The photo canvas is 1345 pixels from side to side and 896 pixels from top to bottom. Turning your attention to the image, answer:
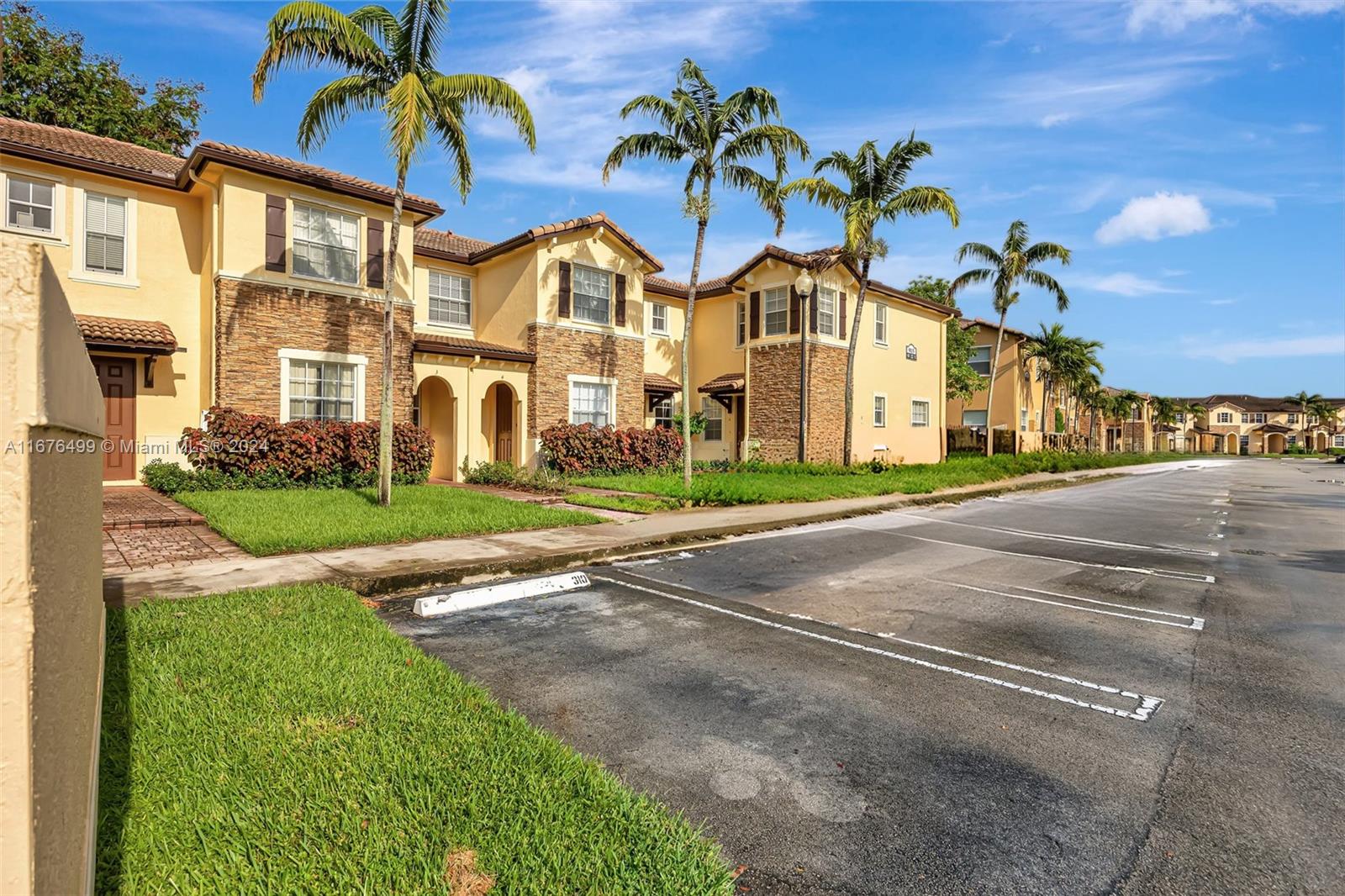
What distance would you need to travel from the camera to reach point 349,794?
3109 millimetres

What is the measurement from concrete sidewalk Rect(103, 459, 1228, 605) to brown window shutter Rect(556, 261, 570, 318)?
8892mm

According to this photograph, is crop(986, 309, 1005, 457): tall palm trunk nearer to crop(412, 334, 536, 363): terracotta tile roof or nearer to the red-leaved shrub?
crop(412, 334, 536, 363): terracotta tile roof

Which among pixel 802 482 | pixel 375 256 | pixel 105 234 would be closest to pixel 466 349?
pixel 375 256

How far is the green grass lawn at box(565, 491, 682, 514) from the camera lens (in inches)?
543

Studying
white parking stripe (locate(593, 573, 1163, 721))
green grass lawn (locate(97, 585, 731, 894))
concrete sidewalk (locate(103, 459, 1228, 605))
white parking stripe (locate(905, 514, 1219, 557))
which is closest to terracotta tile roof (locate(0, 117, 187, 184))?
concrete sidewalk (locate(103, 459, 1228, 605))

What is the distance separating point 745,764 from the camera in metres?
3.74

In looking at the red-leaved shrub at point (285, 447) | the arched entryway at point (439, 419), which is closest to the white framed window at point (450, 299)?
the arched entryway at point (439, 419)

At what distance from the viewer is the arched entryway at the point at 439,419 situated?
19.3m

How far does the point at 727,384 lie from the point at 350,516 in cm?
1730

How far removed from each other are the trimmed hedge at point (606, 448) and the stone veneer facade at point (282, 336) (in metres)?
4.14

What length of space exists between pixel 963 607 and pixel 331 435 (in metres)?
13.5

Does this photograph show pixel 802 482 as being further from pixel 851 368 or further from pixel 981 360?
pixel 981 360

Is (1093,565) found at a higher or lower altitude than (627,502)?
lower

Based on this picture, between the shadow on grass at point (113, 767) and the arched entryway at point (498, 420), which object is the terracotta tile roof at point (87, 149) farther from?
the shadow on grass at point (113, 767)
